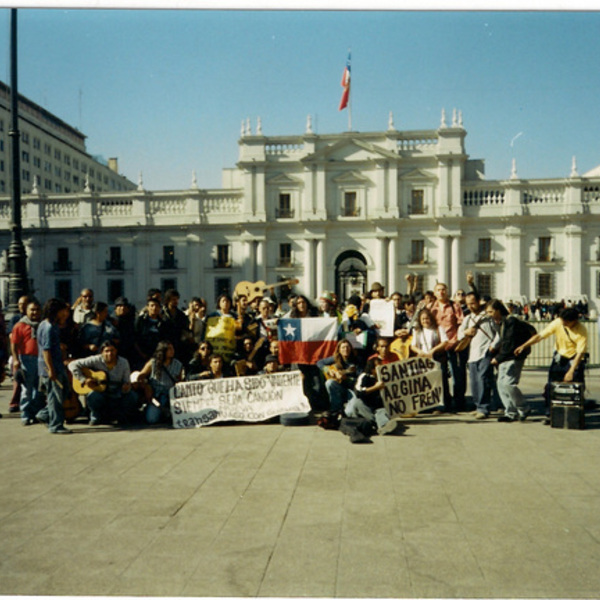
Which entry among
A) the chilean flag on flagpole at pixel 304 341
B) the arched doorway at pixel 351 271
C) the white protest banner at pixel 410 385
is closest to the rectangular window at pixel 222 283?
the arched doorway at pixel 351 271

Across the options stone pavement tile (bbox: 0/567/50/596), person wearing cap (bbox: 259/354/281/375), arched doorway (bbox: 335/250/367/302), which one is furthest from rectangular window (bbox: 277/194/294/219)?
stone pavement tile (bbox: 0/567/50/596)

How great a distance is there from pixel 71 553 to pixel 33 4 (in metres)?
4.50

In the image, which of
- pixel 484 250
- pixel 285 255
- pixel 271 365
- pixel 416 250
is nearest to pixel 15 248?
pixel 271 365

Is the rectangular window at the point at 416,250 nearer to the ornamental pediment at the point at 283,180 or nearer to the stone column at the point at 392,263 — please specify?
the stone column at the point at 392,263

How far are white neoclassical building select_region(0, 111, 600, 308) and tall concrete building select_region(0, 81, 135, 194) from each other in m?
9.18

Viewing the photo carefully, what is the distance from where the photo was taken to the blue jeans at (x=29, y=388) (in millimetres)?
8305

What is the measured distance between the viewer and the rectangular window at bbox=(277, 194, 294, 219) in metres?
44.9

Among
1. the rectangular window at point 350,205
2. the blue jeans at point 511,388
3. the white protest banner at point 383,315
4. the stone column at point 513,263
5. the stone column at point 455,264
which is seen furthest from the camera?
the rectangular window at point 350,205

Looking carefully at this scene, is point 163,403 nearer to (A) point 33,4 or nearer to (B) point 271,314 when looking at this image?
(B) point 271,314

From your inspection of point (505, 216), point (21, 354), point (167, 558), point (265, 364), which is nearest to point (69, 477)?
point (167, 558)

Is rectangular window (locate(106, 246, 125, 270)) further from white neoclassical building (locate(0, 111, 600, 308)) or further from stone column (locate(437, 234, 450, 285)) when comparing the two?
stone column (locate(437, 234, 450, 285))

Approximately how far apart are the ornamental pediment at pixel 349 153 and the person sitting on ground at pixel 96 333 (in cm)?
3679

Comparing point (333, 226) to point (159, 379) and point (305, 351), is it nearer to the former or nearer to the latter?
point (305, 351)

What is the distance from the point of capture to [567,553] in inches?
152
